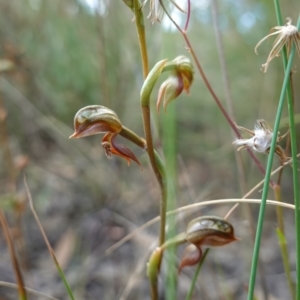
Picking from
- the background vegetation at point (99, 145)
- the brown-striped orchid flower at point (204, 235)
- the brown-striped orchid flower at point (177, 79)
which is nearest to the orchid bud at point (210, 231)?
Answer: the brown-striped orchid flower at point (204, 235)

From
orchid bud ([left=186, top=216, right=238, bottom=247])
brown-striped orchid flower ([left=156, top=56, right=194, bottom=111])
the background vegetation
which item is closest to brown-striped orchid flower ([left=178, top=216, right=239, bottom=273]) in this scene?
orchid bud ([left=186, top=216, right=238, bottom=247])

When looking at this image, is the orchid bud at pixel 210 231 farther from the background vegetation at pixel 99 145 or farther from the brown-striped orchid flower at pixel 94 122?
the background vegetation at pixel 99 145

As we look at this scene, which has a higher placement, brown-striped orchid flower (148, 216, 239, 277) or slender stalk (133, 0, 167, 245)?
slender stalk (133, 0, 167, 245)

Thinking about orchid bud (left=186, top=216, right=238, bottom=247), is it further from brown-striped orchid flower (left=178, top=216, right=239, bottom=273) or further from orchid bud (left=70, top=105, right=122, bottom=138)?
orchid bud (left=70, top=105, right=122, bottom=138)

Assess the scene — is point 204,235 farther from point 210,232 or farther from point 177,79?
point 177,79

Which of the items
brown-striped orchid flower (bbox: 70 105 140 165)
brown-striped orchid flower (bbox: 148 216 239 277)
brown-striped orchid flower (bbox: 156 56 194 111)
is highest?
brown-striped orchid flower (bbox: 156 56 194 111)

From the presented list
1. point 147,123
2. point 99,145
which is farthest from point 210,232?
point 99,145

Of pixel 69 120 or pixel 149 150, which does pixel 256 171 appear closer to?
pixel 69 120
